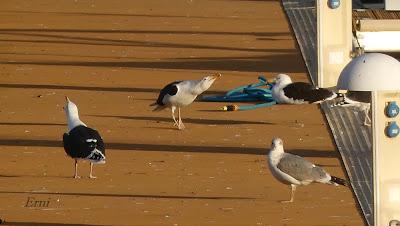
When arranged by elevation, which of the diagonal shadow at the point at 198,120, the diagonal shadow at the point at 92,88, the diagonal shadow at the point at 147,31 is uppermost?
the diagonal shadow at the point at 147,31

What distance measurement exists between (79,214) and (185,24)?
12386 millimetres

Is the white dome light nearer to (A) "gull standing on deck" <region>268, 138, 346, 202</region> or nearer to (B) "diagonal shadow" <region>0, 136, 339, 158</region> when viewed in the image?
(A) "gull standing on deck" <region>268, 138, 346, 202</region>

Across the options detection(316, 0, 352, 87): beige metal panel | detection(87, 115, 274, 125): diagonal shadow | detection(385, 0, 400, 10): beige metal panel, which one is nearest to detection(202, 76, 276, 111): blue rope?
detection(87, 115, 274, 125): diagonal shadow

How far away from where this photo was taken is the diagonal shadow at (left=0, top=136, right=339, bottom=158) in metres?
18.0

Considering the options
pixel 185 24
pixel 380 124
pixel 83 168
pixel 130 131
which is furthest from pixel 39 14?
pixel 380 124

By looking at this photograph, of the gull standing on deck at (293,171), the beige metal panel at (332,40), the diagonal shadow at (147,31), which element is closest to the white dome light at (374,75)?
the gull standing on deck at (293,171)

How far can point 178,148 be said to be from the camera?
60.4 feet

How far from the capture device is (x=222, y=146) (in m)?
18.5

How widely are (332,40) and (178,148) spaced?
4.58m

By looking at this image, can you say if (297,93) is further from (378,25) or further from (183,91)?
(378,25)

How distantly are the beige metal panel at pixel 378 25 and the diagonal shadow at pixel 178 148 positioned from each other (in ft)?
22.9

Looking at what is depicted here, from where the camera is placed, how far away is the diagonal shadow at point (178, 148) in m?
18.0

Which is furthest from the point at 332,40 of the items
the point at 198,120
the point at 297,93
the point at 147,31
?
the point at 147,31

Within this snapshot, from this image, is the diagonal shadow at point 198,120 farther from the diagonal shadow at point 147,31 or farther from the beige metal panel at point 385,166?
the diagonal shadow at point 147,31
